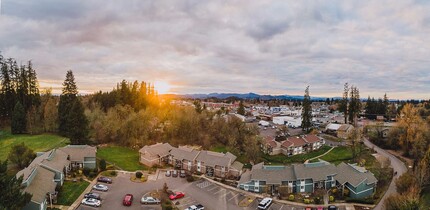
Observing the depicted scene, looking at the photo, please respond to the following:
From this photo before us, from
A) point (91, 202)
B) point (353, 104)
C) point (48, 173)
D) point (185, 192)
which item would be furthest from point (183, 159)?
point (353, 104)

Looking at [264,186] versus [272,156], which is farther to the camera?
[272,156]

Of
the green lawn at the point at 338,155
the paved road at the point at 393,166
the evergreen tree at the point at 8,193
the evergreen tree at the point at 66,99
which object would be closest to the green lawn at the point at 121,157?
the evergreen tree at the point at 66,99

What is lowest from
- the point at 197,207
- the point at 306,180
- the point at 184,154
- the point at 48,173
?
the point at 197,207

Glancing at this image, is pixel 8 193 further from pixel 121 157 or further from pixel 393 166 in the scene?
pixel 393 166

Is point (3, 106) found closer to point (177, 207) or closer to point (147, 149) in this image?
point (147, 149)

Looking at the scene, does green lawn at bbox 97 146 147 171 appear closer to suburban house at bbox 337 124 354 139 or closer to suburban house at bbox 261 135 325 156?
suburban house at bbox 261 135 325 156

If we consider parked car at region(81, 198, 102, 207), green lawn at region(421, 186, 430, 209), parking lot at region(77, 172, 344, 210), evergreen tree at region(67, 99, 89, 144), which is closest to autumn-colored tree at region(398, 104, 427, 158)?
green lawn at region(421, 186, 430, 209)

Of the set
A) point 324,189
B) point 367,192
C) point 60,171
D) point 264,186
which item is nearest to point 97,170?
point 60,171
